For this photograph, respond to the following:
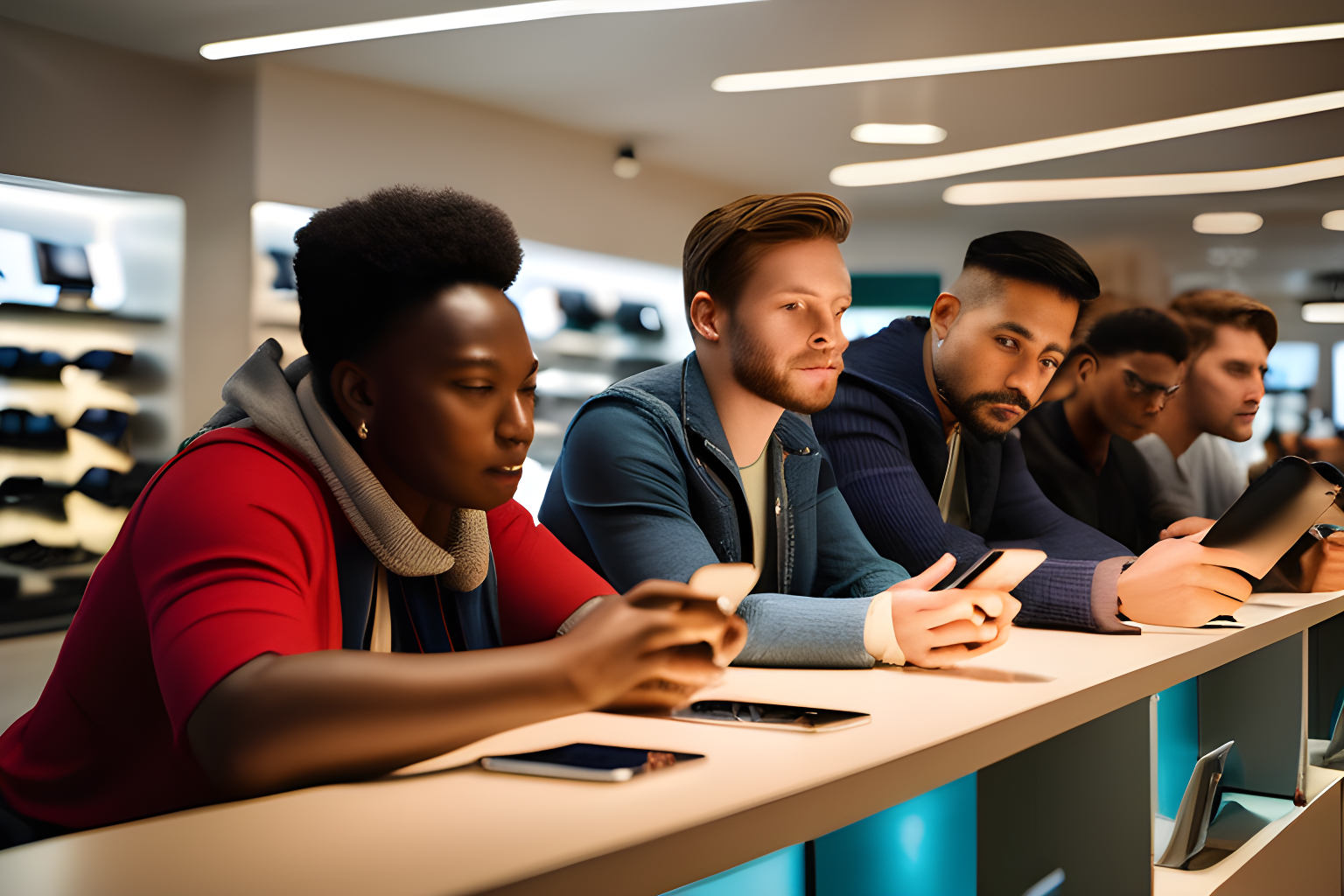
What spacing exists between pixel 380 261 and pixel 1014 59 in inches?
92.8

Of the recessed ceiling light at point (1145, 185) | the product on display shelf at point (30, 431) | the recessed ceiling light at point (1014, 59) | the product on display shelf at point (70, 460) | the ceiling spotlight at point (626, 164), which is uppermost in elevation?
the recessed ceiling light at point (1014, 59)

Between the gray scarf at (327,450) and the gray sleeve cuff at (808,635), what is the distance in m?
0.32

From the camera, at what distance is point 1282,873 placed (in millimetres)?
1439

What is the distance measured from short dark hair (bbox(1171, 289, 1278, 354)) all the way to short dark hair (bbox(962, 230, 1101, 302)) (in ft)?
3.24

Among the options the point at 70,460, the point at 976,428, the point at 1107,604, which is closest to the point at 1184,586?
the point at 1107,604

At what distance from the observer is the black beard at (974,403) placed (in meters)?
1.67

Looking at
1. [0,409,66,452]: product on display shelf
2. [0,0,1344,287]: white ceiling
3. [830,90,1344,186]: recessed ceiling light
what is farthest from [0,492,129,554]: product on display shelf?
[830,90,1344,186]: recessed ceiling light

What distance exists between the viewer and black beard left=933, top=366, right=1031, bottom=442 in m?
1.67

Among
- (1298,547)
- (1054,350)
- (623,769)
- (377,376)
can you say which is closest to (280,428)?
(377,376)

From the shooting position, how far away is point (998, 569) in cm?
98

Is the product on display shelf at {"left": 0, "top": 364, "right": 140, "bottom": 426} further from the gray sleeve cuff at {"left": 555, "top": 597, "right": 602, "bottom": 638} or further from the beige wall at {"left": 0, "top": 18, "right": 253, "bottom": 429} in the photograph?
the gray sleeve cuff at {"left": 555, "top": 597, "right": 602, "bottom": 638}

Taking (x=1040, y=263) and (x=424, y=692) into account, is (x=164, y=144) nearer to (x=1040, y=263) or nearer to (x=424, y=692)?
(x=1040, y=263)

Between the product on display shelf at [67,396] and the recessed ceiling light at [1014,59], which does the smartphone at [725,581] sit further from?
the product on display shelf at [67,396]

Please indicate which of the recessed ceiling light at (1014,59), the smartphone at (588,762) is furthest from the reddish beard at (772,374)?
the recessed ceiling light at (1014,59)
